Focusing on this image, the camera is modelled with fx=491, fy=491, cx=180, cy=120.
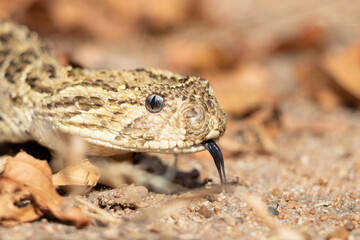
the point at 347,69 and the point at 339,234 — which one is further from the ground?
the point at 347,69

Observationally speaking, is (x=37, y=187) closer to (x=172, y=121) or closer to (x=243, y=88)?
(x=172, y=121)

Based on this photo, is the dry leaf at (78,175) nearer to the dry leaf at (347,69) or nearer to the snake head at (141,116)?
the snake head at (141,116)

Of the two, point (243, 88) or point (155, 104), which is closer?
point (155, 104)

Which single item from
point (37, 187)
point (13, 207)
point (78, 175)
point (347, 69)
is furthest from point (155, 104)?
point (347, 69)

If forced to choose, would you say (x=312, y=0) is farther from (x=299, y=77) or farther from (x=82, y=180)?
(x=82, y=180)

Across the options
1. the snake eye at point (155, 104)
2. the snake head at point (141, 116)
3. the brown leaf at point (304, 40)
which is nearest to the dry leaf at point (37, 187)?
the snake head at point (141, 116)

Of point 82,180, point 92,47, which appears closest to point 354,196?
point 82,180
